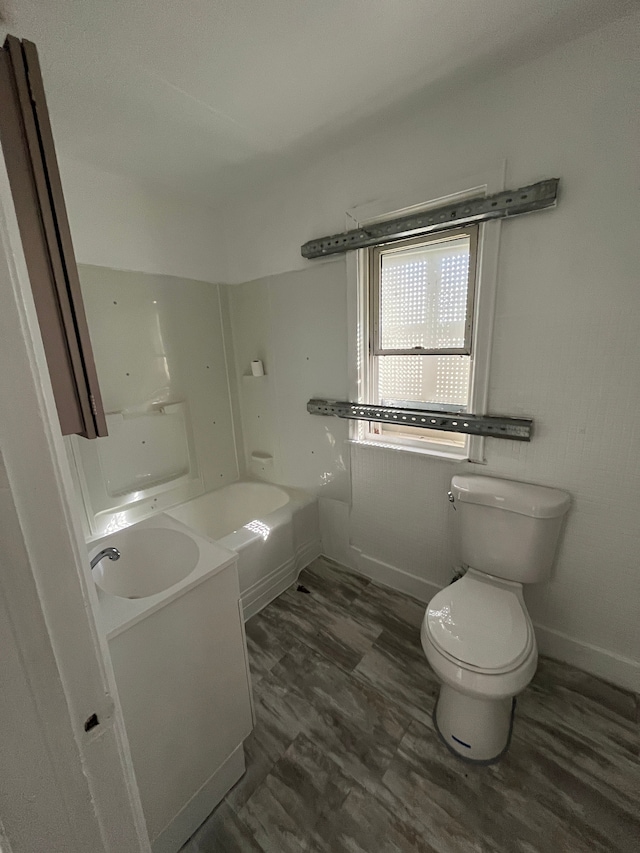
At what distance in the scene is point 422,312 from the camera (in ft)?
5.71

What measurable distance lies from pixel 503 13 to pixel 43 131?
52.2 inches

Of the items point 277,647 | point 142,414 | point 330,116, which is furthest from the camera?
point 142,414

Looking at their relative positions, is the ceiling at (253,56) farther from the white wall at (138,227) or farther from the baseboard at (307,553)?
the baseboard at (307,553)

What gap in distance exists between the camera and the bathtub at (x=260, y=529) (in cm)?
188

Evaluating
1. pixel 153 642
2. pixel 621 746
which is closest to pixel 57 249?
pixel 153 642

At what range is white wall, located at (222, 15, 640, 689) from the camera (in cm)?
117

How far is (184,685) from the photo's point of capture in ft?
3.31

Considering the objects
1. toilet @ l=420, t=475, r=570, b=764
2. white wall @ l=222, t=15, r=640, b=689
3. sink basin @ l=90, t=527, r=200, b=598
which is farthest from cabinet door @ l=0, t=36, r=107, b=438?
white wall @ l=222, t=15, r=640, b=689

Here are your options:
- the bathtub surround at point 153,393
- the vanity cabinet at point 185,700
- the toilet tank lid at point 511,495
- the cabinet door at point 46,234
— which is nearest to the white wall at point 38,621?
the cabinet door at point 46,234

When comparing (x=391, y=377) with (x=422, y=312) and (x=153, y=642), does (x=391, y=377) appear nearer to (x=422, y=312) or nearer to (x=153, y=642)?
(x=422, y=312)

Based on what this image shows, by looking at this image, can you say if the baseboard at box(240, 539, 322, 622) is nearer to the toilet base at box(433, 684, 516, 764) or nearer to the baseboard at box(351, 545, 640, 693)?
the baseboard at box(351, 545, 640, 693)

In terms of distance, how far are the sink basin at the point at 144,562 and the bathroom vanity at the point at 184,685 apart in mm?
24

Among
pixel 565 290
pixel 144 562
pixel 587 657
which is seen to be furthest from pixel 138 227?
pixel 587 657

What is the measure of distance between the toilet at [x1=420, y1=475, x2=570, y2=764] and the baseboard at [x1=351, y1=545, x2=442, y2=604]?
14.1 inches
